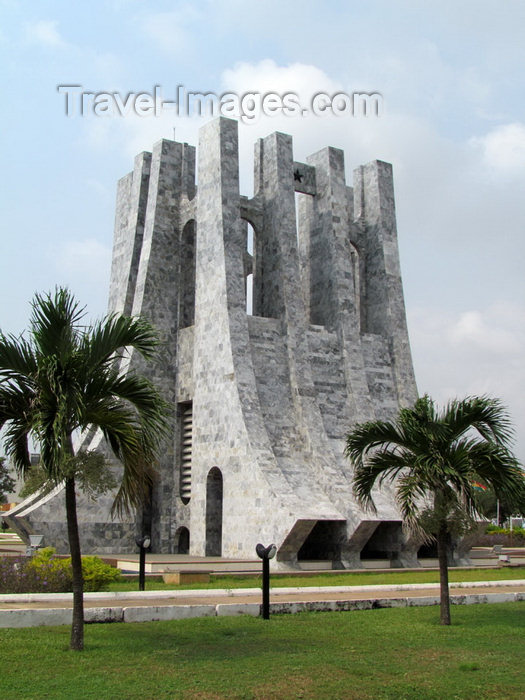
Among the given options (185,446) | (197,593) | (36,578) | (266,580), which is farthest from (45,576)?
(185,446)

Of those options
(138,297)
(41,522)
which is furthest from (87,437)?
(138,297)

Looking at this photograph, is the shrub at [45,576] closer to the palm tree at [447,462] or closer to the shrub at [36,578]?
the shrub at [36,578]

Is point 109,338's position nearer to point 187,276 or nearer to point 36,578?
point 36,578

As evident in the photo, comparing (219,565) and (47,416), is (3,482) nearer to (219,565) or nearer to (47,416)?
(219,565)

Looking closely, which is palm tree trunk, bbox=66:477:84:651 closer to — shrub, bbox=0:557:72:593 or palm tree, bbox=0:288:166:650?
palm tree, bbox=0:288:166:650

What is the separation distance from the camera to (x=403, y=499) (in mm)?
11805

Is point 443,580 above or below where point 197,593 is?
above

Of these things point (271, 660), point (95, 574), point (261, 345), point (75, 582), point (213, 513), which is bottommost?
point (271, 660)

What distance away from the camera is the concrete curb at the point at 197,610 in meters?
10.3

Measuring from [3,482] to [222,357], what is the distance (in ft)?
115

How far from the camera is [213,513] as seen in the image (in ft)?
76.5

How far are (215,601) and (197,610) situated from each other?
131cm

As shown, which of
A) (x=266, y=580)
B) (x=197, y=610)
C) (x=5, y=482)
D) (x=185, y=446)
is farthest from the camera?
(x=5, y=482)

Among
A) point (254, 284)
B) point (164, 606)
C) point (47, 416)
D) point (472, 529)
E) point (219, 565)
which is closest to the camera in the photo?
point (47, 416)
